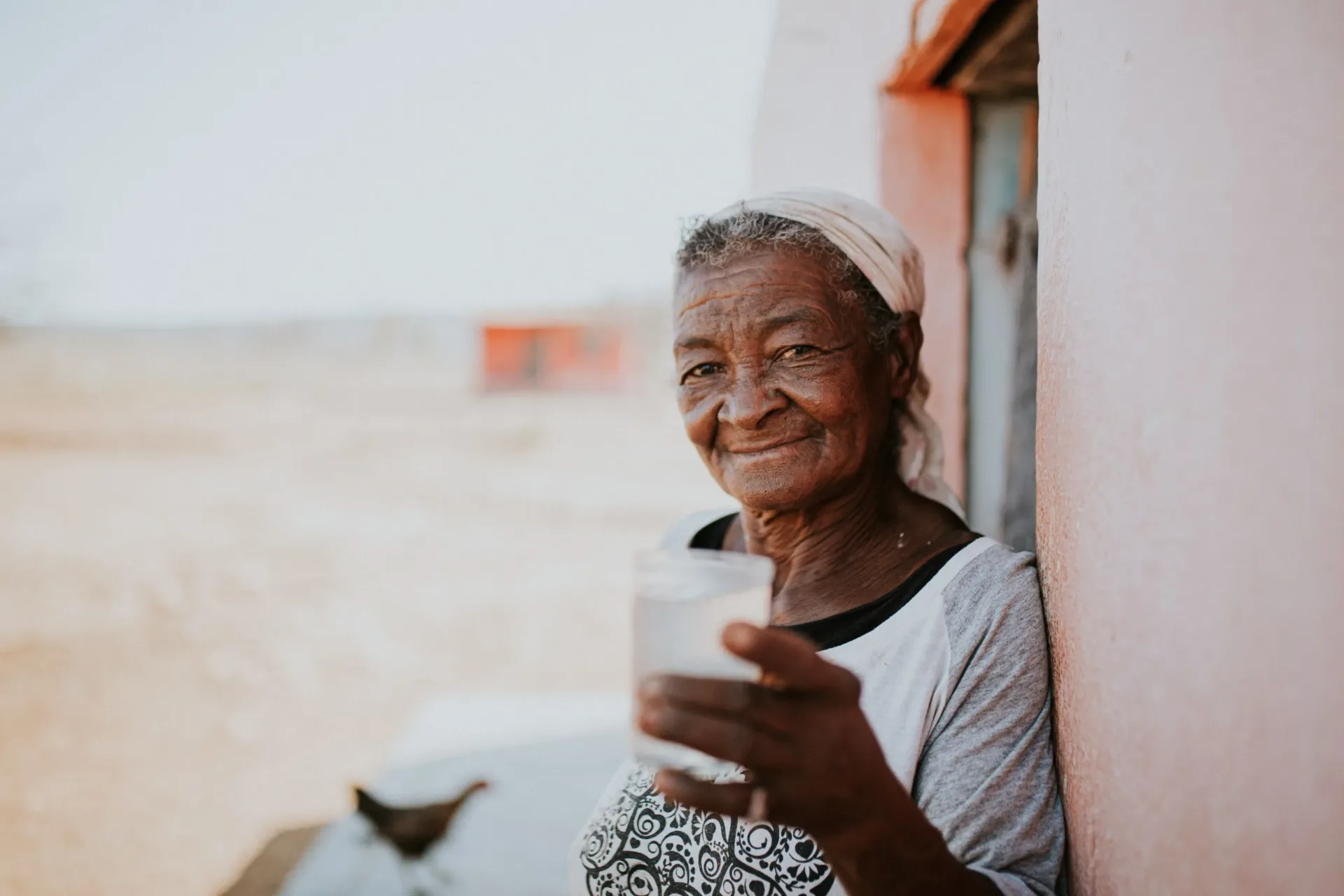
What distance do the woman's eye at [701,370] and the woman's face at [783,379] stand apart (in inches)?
0.9

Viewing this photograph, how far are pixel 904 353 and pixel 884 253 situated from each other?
0.24m

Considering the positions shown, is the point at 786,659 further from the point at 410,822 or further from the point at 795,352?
the point at 410,822

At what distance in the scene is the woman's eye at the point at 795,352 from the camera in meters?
1.64

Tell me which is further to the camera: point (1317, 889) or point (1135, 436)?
point (1135, 436)

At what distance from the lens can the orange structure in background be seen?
24078 millimetres

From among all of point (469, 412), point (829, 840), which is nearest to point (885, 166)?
point (829, 840)

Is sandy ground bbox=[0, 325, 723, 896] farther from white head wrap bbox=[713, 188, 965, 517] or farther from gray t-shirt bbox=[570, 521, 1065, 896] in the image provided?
white head wrap bbox=[713, 188, 965, 517]

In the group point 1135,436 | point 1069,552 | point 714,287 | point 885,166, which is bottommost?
point 1069,552

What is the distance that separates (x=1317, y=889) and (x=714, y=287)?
1252mm

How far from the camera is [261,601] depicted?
8.36 metres

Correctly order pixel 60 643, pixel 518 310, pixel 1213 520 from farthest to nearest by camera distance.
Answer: pixel 518 310 → pixel 60 643 → pixel 1213 520

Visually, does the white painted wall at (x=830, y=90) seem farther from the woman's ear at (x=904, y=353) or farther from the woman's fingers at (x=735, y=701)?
the woman's fingers at (x=735, y=701)

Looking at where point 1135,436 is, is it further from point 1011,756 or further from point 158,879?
point 158,879

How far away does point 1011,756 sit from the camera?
1.26 meters
